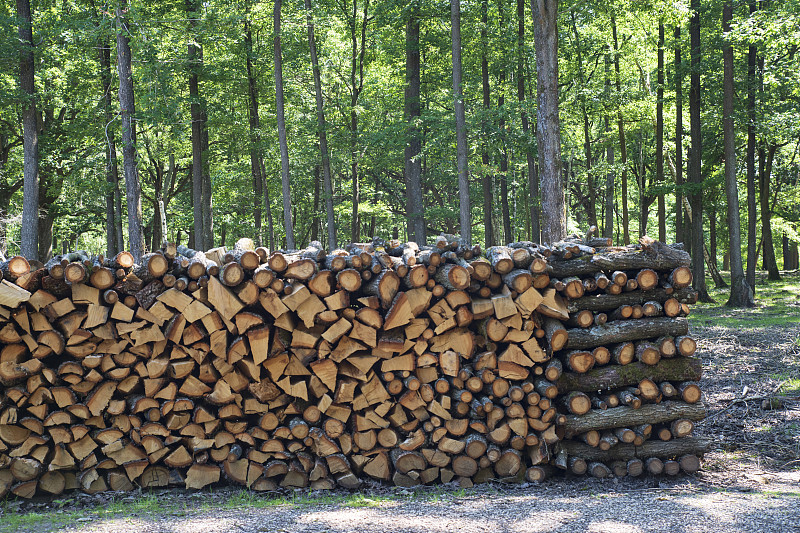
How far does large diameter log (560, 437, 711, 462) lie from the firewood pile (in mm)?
15

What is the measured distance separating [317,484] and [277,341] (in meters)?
1.26

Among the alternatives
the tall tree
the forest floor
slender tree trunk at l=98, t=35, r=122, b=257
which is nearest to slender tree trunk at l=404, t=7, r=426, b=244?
the tall tree

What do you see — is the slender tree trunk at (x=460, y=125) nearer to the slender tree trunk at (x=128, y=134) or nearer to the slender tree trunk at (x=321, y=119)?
the slender tree trunk at (x=321, y=119)

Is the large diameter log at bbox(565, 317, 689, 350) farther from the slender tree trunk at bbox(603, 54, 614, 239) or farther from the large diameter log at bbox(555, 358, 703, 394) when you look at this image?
the slender tree trunk at bbox(603, 54, 614, 239)

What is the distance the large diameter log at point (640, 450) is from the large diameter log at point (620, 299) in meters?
1.21

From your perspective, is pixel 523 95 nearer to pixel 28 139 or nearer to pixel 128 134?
pixel 128 134

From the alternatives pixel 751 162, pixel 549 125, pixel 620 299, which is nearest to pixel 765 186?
pixel 751 162

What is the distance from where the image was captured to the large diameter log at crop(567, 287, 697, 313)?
536cm

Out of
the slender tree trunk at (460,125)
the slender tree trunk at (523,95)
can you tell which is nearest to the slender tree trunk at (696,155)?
the slender tree trunk at (523,95)

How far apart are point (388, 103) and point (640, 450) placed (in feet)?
74.1

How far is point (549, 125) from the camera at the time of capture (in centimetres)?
1093

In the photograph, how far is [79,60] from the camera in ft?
61.6

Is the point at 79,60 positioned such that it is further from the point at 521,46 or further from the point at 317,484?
the point at 317,484

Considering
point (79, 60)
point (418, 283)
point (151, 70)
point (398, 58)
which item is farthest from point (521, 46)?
point (418, 283)
